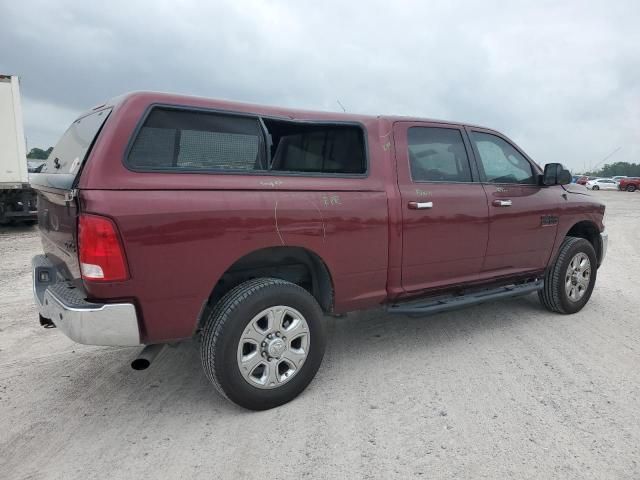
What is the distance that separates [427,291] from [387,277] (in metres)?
0.49

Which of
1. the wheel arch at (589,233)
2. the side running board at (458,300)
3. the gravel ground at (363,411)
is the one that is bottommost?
the gravel ground at (363,411)

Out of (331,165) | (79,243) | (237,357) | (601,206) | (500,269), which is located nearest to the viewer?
(79,243)

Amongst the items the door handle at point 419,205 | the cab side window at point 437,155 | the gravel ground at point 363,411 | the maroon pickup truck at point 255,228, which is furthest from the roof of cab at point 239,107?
the gravel ground at point 363,411

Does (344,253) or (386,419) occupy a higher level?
(344,253)

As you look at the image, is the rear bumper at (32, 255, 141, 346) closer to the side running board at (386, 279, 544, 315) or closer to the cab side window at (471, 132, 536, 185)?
the side running board at (386, 279, 544, 315)

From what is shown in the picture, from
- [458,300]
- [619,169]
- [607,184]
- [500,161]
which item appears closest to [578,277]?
[500,161]

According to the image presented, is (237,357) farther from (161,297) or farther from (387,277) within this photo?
(387,277)

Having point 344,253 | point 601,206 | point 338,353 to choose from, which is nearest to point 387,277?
point 344,253

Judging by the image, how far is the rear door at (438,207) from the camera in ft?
11.9

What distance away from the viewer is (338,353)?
3.95m

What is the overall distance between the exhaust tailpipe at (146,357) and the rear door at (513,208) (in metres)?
2.78

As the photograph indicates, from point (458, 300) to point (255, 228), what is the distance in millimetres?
2003

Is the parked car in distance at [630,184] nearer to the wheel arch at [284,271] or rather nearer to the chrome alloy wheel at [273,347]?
the wheel arch at [284,271]

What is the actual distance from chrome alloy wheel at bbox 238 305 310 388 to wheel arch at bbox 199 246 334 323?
0.34 metres
